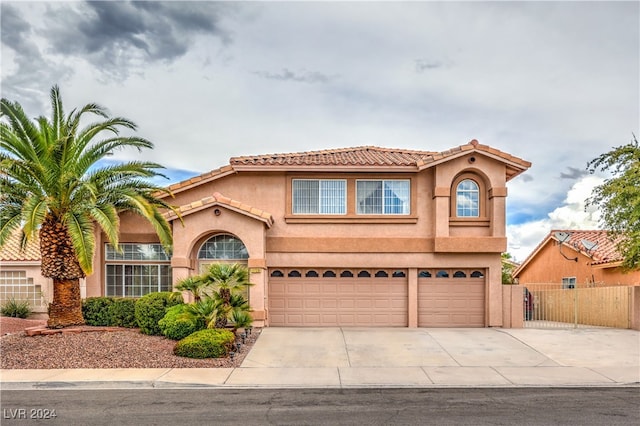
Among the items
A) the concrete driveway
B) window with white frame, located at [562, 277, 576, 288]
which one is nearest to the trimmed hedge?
the concrete driveway

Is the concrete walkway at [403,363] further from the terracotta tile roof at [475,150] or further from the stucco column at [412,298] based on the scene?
the terracotta tile roof at [475,150]

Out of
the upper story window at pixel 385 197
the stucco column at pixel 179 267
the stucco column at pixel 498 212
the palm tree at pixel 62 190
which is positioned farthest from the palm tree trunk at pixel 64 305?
the stucco column at pixel 498 212

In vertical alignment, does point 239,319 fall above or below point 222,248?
below

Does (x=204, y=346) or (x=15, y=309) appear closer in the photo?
(x=204, y=346)

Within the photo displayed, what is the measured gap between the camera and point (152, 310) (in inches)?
686

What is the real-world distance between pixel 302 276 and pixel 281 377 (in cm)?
825

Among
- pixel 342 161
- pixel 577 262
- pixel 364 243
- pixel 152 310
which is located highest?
pixel 342 161

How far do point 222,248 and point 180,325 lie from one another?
5.22 meters

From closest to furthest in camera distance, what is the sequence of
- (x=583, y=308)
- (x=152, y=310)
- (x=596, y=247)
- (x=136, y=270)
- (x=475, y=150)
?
(x=152, y=310)
(x=475, y=150)
(x=136, y=270)
(x=583, y=308)
(x=596, y=247)

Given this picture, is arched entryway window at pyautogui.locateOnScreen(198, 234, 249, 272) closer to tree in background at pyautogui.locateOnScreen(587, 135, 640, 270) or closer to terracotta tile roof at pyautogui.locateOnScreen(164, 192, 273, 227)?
terracotta tile roof at pyautogui.locateOnScreen(164, 192, 273, 227)

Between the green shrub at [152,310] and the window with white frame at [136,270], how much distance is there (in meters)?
3.48

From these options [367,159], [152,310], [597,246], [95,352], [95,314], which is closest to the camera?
[95,352]

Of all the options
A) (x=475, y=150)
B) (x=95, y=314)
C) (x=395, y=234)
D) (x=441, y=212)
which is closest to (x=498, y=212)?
(x=441, y=212)

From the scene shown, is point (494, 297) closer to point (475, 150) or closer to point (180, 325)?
point (475, 150)
